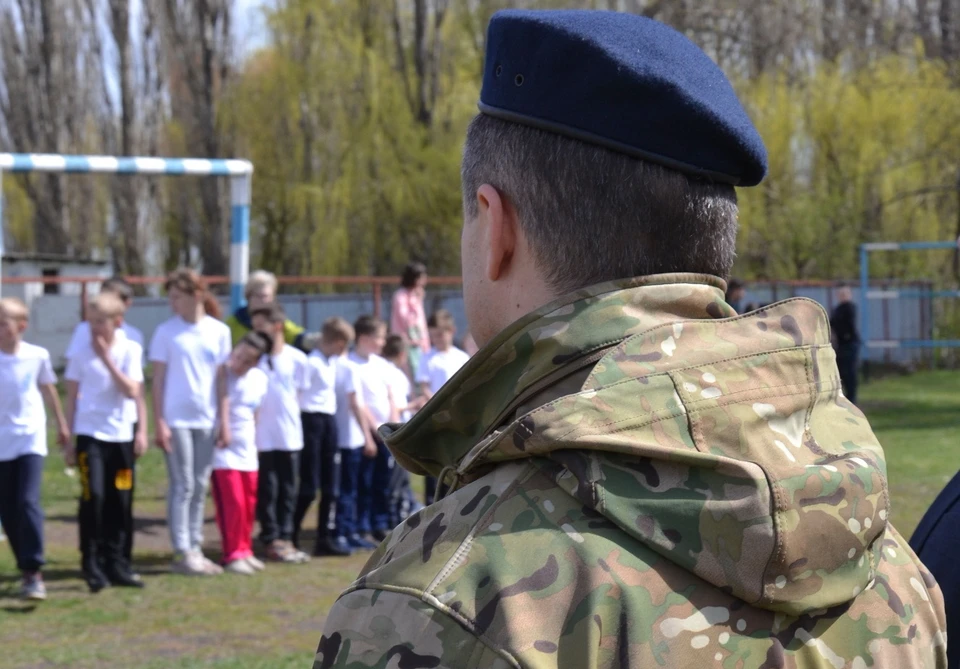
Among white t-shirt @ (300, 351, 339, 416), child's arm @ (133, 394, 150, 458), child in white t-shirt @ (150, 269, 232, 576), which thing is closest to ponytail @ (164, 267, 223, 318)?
child in white t-shirt @ (150, 269, 232, 576)

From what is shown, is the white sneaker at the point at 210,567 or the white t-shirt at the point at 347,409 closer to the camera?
the white sneaker at the point at 210,567

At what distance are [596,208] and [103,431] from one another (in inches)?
242

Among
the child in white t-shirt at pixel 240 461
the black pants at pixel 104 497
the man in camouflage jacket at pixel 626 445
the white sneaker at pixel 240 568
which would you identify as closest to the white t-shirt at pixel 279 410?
the child in white t-shirt at pixel 240 461

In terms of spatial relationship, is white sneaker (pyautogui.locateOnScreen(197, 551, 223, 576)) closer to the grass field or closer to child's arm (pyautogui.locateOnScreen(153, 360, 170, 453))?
the grass field

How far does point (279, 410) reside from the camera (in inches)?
312

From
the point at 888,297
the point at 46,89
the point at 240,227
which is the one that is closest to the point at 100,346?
the point at 240,227

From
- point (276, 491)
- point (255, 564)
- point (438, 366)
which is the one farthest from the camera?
point (438, 366)

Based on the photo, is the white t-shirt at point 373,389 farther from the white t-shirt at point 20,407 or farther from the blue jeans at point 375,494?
the white t-shirt at point 20,407

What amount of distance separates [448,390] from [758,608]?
15.2 inches

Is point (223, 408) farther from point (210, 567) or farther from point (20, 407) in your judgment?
point (20, 407)

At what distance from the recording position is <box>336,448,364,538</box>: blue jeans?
8.46 metres

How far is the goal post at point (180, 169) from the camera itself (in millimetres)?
9273

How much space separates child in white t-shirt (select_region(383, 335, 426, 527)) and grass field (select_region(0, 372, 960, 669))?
110 centimetres

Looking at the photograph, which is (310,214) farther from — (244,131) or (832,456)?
(832,456)
